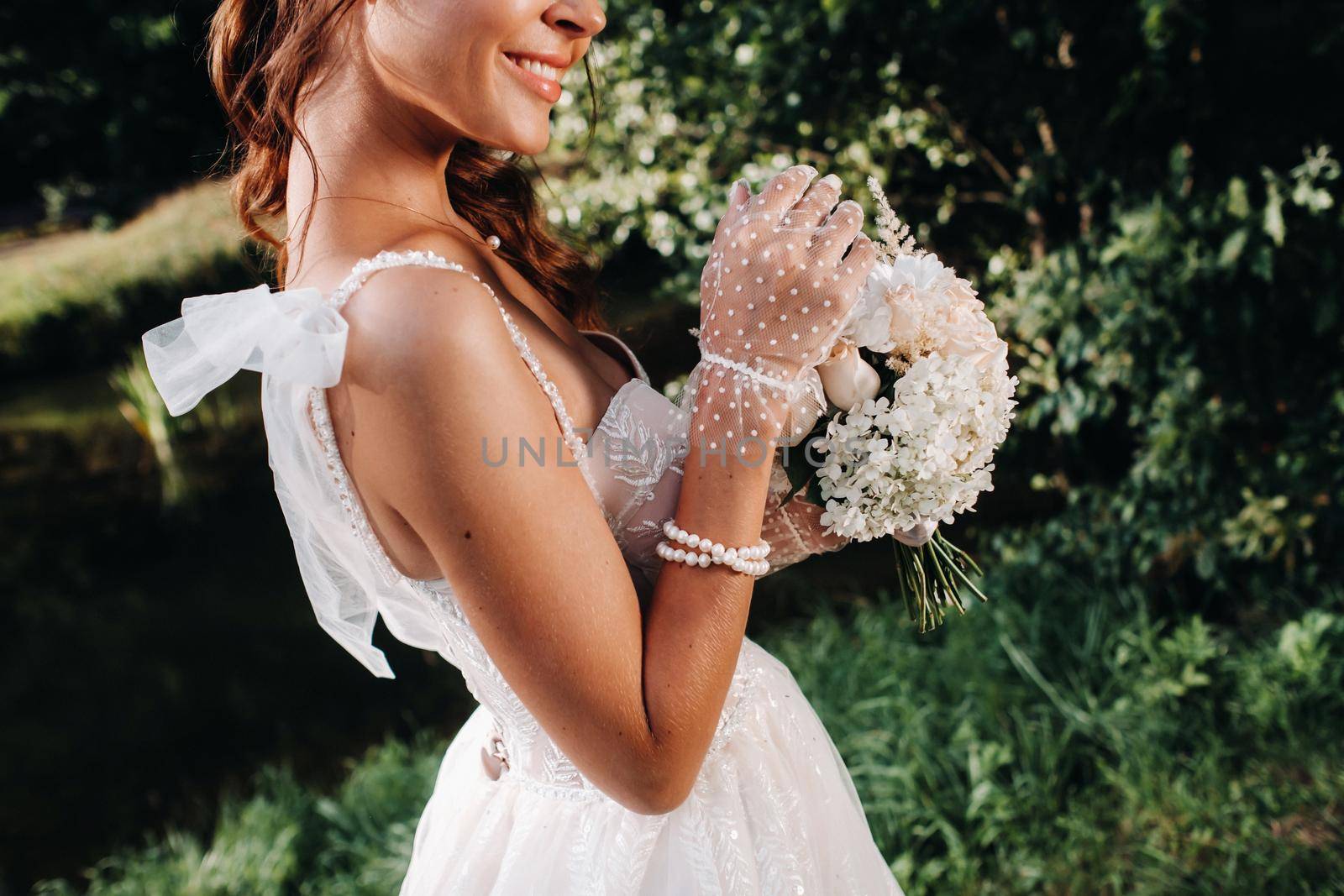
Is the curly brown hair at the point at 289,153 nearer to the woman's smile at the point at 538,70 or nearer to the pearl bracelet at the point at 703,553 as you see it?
the woman's smile at the point at 538,70

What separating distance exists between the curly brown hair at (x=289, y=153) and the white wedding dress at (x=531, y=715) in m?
0.22

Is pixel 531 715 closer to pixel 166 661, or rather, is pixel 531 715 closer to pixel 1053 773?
pixel 1053 773

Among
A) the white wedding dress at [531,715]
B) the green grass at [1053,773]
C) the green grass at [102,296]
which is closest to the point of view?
the white wedding dress at [531,715]

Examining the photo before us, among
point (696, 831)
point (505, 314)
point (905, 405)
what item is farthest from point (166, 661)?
point (905, 405)

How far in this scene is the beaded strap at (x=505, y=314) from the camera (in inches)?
41.8

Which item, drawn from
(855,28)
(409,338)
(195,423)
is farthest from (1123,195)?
(195,423)

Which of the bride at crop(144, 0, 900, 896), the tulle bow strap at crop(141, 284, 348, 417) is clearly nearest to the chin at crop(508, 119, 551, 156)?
the bride at crop(144, 0, 900, 896)

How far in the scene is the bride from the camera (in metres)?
1.02

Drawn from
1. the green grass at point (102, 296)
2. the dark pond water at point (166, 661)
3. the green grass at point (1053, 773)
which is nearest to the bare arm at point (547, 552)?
the green grass at point (1053, 773)

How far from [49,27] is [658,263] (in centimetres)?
1363

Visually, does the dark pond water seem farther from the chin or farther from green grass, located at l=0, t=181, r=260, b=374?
the chin

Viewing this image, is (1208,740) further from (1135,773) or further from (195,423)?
(195,423)

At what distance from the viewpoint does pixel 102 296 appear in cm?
1080

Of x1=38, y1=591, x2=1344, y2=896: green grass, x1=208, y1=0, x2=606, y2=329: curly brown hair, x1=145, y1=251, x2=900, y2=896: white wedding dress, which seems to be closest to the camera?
x1=145, y1=251, x2=900, y2=896: white wedding dress
